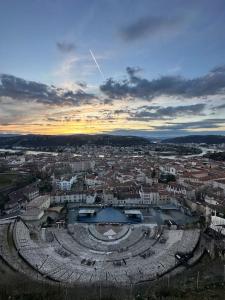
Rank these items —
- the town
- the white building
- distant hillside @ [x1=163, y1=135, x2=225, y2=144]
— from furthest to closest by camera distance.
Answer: distant hillside @ [x1=163, y1=135, x2=225, y2=144], the white building, the town

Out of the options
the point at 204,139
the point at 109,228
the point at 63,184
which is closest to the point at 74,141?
the point at 204,139

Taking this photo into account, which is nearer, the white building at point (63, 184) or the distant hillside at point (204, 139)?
the white building at point (63, 184)

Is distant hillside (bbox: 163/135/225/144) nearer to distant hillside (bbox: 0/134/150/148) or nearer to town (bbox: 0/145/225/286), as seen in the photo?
distant hillside (bbox: 0/134/150/148)

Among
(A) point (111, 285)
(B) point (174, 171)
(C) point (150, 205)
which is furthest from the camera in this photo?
(B) point (174, 171)

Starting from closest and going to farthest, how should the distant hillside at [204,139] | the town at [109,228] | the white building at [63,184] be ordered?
the town at [109,228]
the white building at [63,184]
the distant hillside at [204,139]

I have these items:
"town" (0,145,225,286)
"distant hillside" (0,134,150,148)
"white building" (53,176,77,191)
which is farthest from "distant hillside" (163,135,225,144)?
"white building" (53,176,77,191)

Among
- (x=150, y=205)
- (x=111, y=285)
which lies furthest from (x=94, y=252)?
(x=150, y=205)

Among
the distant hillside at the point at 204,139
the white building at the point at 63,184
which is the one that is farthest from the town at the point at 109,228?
the distant hillside at the point at 204,139

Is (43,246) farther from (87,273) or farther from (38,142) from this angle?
(38,142)

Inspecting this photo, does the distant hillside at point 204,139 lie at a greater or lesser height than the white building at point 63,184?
lesser

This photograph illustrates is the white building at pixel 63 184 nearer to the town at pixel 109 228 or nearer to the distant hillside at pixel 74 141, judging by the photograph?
the town at pixel 109 228

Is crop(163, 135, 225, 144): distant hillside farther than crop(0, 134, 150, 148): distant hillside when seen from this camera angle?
Yes
